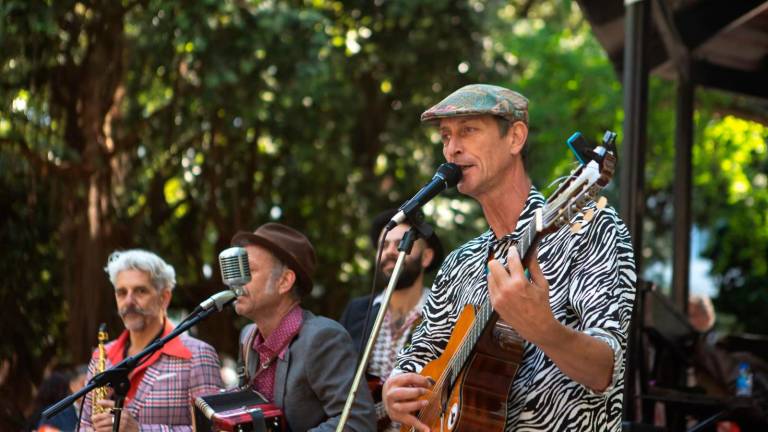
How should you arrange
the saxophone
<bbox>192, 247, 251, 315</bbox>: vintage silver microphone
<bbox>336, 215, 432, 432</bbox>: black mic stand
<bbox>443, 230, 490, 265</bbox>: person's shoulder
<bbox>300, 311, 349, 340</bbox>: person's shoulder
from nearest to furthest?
<bbox>336, 215, 432, 432</bbox>: black mic stand → <bbox>443, 230, 490, 265</bbox>: person's shoulder → <bbox>192, 247, 251, 315</bbox>: vintage silver microphone → <bbox>300, 311, 349, 340</bbox>: person's shoulder → the saxophone

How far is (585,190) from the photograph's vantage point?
2.87 meters

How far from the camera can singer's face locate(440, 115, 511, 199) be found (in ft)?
11.4

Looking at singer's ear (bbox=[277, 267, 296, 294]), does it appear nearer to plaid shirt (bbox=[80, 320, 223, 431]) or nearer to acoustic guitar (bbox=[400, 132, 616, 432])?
plaid shirt (bbox=[80, 320, 223, 431])

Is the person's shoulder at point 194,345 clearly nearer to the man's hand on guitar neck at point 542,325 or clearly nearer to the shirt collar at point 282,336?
the shirt collar at point 282,336

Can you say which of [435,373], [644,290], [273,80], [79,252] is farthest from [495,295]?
[79,252]

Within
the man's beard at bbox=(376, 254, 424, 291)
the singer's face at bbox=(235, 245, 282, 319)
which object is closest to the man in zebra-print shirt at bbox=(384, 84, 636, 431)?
the singer's face at bbox=(235, 245, 282, 319)

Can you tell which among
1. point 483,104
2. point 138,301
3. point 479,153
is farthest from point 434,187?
point 138,301

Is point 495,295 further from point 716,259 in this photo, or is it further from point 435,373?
point 716,259

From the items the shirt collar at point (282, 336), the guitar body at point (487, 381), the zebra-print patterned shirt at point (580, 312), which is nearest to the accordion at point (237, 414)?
the shirt collar at point (282, 336)

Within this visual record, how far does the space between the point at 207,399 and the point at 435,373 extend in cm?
122

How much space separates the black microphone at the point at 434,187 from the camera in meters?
3.45

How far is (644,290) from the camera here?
6805mm

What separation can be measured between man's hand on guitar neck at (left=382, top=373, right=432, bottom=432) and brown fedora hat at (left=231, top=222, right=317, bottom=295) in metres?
1.51

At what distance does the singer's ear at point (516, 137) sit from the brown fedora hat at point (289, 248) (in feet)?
5.72
